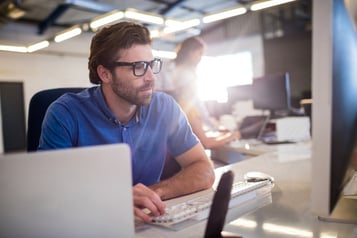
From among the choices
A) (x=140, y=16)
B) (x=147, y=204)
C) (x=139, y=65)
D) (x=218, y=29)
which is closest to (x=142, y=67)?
Answer: (x=139, y=65)

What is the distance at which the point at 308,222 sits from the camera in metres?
0.75

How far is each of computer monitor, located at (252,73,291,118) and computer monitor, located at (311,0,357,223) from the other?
2073 millimetres

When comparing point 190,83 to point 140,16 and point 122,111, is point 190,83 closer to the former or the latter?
point 122,111

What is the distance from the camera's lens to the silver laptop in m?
0.41

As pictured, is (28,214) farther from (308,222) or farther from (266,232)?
(308,222)

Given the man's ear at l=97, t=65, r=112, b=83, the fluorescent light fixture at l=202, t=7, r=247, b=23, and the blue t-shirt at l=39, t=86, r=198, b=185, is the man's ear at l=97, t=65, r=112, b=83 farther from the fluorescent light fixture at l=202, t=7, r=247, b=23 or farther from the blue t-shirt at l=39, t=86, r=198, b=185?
the fluorescent light fixture at l=202, t=7, r=247, b=23

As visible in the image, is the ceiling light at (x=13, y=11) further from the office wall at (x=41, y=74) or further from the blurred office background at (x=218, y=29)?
the office wall at (x=41, y=74)

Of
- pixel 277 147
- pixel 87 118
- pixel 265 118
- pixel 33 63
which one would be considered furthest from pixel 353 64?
pixel 33 63

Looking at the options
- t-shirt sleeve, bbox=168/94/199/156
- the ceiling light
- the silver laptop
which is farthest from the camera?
the ceiling light

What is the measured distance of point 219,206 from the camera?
0.55 meters

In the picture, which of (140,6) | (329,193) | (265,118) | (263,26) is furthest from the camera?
(263,26)

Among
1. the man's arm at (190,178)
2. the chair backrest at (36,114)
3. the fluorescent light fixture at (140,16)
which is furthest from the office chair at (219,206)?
the fluorescent light fixture at (140,16)

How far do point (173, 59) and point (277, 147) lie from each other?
0.92 m

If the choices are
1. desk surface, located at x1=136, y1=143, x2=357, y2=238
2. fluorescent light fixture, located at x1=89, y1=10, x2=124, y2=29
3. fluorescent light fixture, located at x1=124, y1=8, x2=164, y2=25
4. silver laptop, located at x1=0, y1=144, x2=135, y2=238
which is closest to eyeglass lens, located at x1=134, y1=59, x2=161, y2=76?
desk surface, located at x1=136, y1=143, x2=357, y2=238
